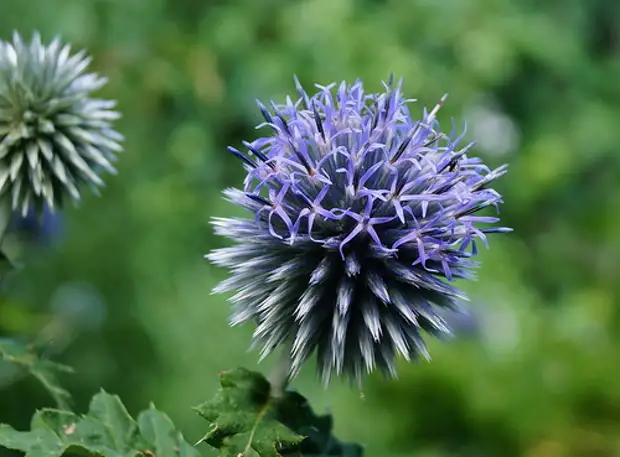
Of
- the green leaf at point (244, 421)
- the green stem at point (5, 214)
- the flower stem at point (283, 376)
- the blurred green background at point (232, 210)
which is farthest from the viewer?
the blurred green background at point (232, 210)

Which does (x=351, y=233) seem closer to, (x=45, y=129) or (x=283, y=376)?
(x=283, y=376)

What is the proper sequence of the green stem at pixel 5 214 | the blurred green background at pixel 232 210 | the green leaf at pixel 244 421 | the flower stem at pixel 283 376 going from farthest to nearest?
the blurred green background at pixel 232 210 → the green stem at pixel 5 214 → the flower stem at pixel 283 376 → the green leaf at pixel 244 421

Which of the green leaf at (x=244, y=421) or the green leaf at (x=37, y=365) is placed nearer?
the green leaf at (x=244, y=421)

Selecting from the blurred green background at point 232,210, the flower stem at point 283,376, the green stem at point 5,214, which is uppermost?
the blurred green background at point 232,210

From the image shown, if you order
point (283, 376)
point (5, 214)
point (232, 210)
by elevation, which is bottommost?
point (283, 376)

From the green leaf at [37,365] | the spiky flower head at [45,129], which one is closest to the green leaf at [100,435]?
the green leaf at [37,365]

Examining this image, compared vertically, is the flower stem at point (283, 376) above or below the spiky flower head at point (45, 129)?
below

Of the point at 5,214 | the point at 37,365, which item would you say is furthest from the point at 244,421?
the point at 5,214

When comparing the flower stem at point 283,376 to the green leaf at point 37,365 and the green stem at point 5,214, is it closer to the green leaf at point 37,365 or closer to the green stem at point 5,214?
the green leaf at point 37,365
